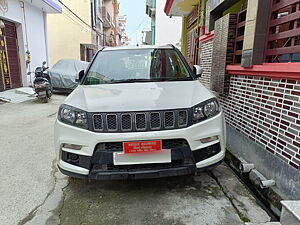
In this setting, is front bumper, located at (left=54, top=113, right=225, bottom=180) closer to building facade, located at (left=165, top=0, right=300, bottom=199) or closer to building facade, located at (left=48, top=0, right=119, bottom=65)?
building facade, located at (left=165, top=0, right=300, bottom=199)

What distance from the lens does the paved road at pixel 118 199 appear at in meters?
1.98

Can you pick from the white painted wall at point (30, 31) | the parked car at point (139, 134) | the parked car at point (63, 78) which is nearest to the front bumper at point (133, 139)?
the parked car at point (139, 134)

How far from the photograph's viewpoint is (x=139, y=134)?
200 centimetres

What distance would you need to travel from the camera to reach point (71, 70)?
9375mm

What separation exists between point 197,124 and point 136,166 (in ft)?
2.30

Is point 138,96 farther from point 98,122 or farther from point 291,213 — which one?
point 291,213

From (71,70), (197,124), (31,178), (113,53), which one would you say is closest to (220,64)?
(113,53)

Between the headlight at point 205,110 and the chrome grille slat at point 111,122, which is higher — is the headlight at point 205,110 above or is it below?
above

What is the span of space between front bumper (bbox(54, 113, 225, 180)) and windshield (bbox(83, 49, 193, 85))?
96 centimetres

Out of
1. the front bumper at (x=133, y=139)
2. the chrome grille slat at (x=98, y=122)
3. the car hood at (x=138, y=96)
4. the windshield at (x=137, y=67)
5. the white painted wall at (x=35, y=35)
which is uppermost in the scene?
the white painted wall at (x=35, y=35)

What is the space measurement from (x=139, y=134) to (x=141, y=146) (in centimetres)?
11

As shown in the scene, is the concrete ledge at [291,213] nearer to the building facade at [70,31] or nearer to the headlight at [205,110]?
the headlight at [205,110]

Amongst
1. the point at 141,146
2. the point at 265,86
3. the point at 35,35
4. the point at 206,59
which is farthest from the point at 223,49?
the point at 35,35

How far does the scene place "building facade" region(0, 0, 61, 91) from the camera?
8.23 m
